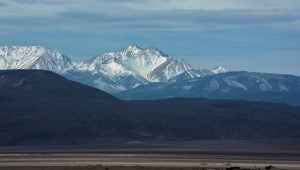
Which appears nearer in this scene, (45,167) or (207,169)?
(207,169)

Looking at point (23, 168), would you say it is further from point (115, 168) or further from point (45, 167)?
point (115, 168)

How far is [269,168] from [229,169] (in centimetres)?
633

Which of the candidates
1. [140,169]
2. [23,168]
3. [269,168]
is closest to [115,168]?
[140,169]

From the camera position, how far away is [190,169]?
3971 inches

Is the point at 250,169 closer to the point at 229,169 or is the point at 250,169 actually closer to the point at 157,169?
the point at 229,169

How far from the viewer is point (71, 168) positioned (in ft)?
338

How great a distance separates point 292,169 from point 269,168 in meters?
2.64

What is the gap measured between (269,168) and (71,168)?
2221 centimetres

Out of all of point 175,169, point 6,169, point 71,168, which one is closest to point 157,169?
point 175,169

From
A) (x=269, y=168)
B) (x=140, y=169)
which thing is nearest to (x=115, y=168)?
(x=140, y=169)

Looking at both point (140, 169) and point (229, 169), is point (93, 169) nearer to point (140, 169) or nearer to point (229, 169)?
point (140, 169)

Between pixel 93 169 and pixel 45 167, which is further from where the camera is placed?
pixel 45 167

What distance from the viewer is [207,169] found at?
99.6 m

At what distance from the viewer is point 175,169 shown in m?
103
